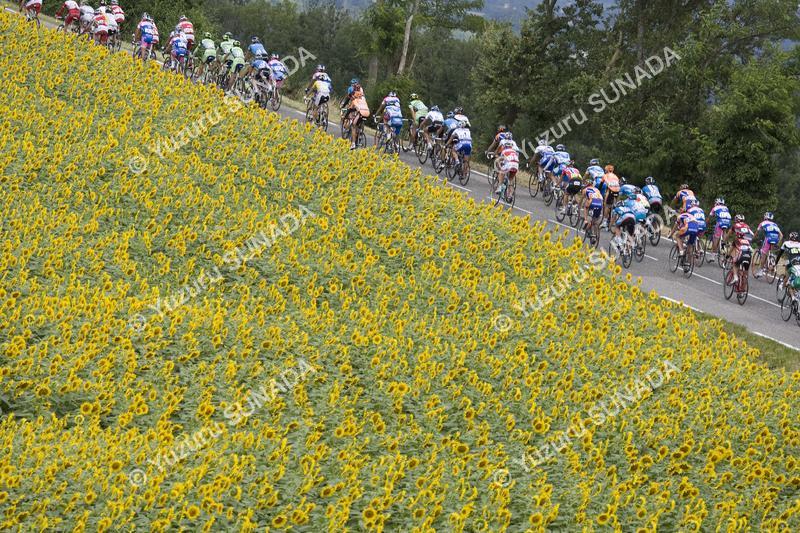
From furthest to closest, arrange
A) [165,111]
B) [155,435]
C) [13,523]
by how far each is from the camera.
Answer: [165,111], [155,435], [13,523]

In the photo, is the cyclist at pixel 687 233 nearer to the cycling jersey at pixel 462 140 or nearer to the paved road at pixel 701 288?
the paved road at pixel 701 288

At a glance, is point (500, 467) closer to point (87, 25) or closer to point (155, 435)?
point (155, 435)

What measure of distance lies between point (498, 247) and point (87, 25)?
2053 cm

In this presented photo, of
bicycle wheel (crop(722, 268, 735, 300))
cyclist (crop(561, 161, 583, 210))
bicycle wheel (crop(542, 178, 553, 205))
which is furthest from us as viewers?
bicycle wheel (crop(542, 178, 553, 205))

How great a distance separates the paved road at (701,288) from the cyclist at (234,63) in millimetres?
5596

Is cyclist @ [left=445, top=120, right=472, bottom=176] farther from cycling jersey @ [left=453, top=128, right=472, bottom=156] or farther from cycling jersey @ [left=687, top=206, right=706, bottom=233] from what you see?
cycling jersey @ [left=687, top=206, right=706, bottom=233]

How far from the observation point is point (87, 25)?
101 feet

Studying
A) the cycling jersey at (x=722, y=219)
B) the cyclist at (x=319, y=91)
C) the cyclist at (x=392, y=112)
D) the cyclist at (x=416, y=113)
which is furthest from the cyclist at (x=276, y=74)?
the cycling jersey at (x=722, y=219)

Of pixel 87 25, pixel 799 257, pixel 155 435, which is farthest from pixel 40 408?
pixel 87 25

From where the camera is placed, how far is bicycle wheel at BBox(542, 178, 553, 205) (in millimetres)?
27938

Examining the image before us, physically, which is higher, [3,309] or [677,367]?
[677,367]

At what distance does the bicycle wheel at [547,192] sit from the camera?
91.7 feet

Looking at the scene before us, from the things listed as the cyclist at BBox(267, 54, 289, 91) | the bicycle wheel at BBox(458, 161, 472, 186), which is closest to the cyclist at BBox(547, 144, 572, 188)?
the bicycle wheel at BBox(458, 161, 472, 186)

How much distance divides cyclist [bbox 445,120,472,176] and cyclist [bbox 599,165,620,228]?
11.8ft
